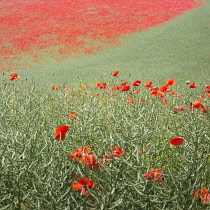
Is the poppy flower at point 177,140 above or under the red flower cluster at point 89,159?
above

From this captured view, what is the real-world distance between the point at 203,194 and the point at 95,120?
0.85m

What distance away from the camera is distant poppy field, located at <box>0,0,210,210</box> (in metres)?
1.13

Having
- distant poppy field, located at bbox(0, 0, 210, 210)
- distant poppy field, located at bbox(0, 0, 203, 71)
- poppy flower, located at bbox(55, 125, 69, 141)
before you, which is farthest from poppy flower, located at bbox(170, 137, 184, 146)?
distant poppy field, located at bbox(0, 0, 203, 71)

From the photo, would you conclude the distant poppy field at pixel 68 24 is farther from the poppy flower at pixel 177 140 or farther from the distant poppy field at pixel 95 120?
the poppy flower at pixel 177 140

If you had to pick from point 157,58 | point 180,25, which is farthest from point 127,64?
point 180,25

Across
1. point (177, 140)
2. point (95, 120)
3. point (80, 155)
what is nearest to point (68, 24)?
point (95, 120)

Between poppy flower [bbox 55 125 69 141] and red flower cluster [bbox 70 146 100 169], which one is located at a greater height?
poppy flower [bbox 55 125 69 141]

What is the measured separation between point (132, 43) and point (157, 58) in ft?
8.92

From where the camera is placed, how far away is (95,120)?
1.77m

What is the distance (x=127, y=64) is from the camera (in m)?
8.59

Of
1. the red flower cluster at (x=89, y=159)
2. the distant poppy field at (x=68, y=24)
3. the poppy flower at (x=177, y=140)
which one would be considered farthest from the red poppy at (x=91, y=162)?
the distant poppy field at (x=68, y=24)

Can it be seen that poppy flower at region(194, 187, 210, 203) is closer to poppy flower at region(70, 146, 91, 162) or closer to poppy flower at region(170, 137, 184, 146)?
poppy flower at region(170, 137, 184, 146)

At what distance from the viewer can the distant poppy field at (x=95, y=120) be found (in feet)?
3.71

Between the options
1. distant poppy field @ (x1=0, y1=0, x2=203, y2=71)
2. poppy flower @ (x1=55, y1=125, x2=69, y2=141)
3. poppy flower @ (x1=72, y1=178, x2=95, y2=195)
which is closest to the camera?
poppy flower @ (x1=72, y1=178, x2=95, y2=195)
